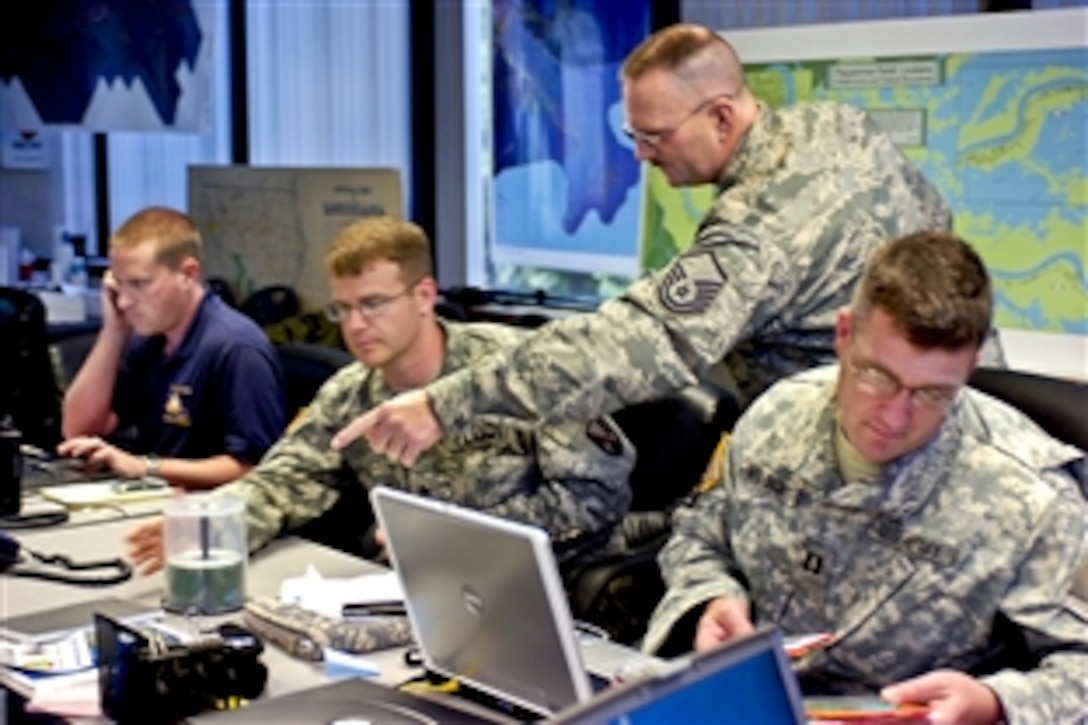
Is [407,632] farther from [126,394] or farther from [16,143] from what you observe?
[16,143]

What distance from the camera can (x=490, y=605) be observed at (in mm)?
1722

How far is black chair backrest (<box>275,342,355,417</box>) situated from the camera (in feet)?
10.9

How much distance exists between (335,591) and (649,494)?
76 cm

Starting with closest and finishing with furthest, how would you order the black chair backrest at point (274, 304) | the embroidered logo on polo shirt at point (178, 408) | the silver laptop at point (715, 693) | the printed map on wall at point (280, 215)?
the silver laptop at point (715, 693) → the embroidered logo on polo shirt at point (178, 408) → the printed map on wall at point (280, 215) → the black chair backrest at point (274, 304)

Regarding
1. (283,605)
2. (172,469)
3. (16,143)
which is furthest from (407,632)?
(16,143)

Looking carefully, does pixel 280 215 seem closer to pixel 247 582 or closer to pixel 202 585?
pixel 247 582

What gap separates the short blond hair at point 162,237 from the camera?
3.43 meters

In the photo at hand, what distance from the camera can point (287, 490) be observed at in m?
2.75

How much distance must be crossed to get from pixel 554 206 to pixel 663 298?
9.95 ft

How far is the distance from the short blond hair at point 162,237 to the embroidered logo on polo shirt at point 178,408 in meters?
0.29

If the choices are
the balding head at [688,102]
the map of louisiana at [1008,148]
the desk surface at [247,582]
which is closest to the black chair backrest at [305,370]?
the desk surface at [247,582]

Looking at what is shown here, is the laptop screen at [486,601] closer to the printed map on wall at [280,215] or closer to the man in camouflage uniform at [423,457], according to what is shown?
the man in camouflage uniform at [423,457]

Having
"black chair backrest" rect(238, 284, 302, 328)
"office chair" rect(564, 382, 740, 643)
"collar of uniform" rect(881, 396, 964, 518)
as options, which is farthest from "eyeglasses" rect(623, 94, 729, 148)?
"black chair backrest" rect(238, 284, 302, 328)

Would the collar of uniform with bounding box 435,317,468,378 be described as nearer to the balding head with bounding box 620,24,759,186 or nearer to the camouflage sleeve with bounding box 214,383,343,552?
the camouflage sleeve with bounding box 214,383,343,552
